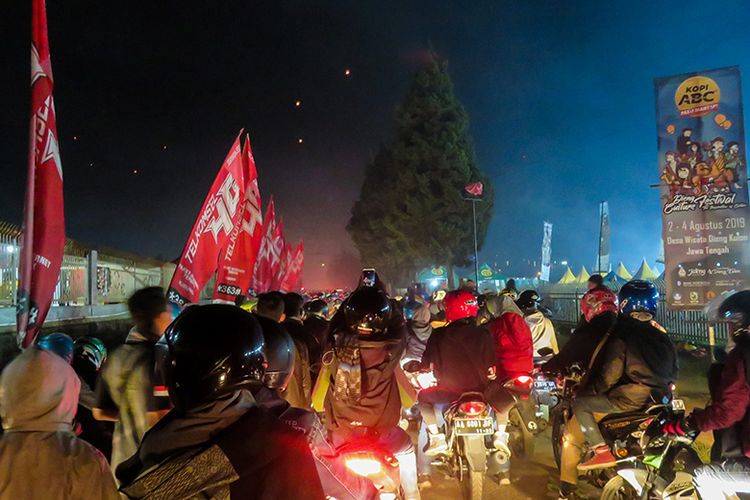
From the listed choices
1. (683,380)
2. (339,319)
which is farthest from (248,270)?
(683,380)

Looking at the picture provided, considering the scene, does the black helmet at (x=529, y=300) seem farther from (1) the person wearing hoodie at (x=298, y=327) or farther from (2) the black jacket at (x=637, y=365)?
(2) the black jacket at (x=637, y=365)

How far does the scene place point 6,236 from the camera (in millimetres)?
8398

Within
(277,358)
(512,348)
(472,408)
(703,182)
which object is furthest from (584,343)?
(703,182)

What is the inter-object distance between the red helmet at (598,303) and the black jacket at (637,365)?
4.73ft

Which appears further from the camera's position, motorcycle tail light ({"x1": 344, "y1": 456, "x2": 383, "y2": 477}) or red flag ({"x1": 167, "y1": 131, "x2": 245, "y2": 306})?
red flag ({"x1": 167, "y1": 131, "x2": 245, "y2": 306})

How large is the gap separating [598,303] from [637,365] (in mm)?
1775

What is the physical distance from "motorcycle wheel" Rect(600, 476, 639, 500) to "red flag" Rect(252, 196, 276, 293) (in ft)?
35.4

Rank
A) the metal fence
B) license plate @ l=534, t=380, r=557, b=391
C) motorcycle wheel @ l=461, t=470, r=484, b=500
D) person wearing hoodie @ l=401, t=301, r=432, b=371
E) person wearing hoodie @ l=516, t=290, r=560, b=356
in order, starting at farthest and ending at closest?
the metal fence
person wearing hoodie @ l=516, t=290, r=560, b=356
person wearing hoodie @ l=401, t=301, r=432, b=371
license plate @ l=534, t=380, r=557, b=391
motorcycle wheel @ l=461, t=470, r=484, b=500

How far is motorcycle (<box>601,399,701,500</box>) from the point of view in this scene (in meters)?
4.10

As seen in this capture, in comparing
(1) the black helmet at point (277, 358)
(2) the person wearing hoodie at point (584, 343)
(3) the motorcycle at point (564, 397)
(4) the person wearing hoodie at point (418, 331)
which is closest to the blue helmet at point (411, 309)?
(4) the person wearing hoodie at point (418, 331)

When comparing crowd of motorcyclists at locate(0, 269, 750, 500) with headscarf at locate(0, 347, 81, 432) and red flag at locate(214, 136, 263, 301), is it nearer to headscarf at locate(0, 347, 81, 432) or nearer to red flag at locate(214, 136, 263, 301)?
headscarf at locate(0, 347, 81, 432)

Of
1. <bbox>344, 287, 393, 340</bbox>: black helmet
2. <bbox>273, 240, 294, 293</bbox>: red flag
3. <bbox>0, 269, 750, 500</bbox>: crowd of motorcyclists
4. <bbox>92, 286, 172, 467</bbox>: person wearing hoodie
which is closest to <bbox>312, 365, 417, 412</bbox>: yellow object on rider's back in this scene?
<bbox>0, 269, 750, 500</bbox>: crowd of motorcyclists

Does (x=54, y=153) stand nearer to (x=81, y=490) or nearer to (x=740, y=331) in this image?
(x=81, y=490)

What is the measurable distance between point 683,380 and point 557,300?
1292 centimetres
